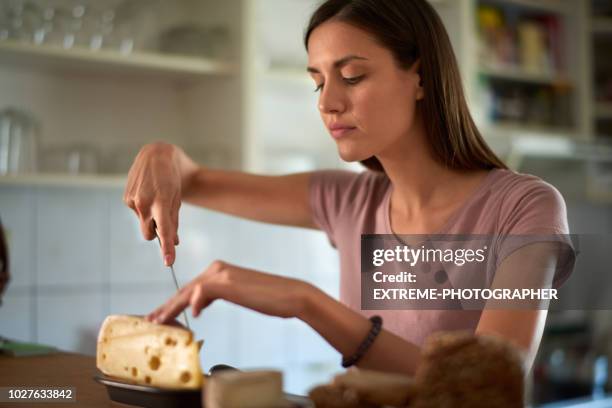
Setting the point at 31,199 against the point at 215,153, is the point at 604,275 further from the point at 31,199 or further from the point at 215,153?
the point at 31,199

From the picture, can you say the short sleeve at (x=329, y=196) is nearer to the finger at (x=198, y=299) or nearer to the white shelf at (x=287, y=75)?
the finger at (x=198, y=299)

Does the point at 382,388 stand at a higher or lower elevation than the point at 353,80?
lower

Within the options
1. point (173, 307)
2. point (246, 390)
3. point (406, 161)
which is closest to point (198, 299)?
point (173, 307)

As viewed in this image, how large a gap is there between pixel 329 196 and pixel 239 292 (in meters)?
0.70

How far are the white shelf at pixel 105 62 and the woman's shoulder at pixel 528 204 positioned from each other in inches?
47.6

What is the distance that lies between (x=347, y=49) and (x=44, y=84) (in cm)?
134

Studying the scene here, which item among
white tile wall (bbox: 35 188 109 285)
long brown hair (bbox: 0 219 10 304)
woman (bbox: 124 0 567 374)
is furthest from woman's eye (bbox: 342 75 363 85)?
white tile wall (bbox: 35 188 109 285)

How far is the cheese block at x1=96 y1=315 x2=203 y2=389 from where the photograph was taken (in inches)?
30.0

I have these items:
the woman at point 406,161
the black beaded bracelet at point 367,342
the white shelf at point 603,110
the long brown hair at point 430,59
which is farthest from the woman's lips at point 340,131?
the white shelf at point 603,110

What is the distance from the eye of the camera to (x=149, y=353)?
2.63 ft

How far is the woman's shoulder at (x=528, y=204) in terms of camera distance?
1.08 meters

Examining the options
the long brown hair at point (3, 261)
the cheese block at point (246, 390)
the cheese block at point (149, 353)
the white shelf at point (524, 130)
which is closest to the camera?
the cheese block at point (246, 390)

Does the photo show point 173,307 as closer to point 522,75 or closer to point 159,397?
point 159,397

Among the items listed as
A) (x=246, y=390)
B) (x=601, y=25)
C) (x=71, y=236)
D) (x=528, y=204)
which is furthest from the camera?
(x=601, y=25)
